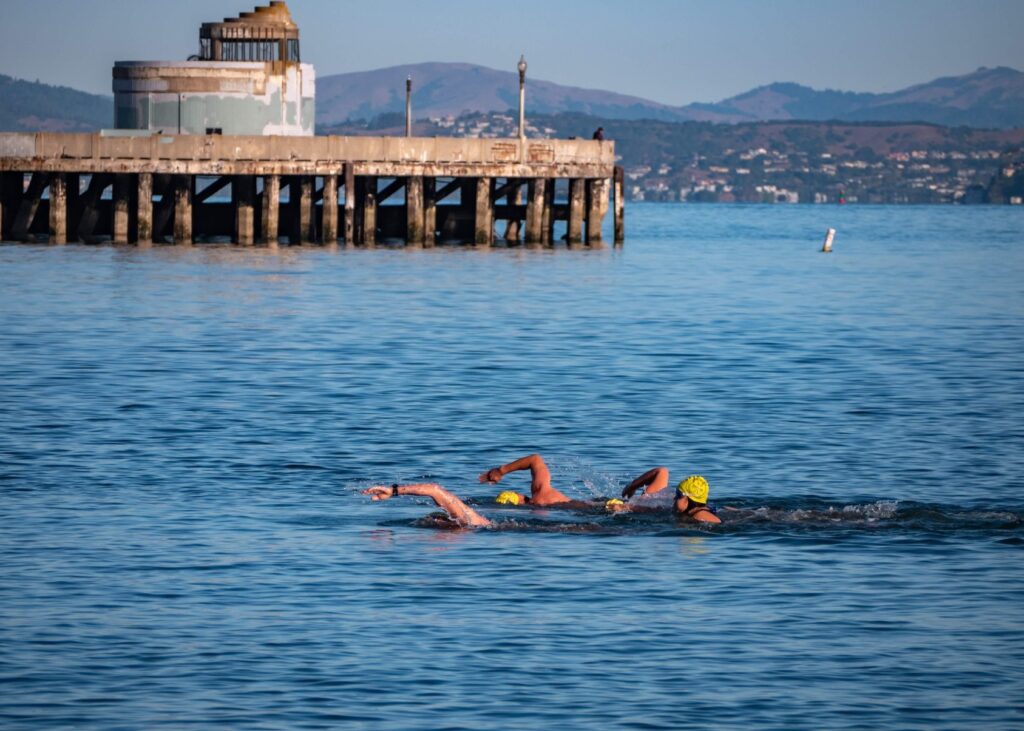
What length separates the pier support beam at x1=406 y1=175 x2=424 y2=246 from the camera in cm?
5525

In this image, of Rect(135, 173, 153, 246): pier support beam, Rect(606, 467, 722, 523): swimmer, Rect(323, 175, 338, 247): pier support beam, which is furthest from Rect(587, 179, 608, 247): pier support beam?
Rect(606, 467, 722, 523): swimmer

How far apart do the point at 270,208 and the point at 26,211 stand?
8.00 m

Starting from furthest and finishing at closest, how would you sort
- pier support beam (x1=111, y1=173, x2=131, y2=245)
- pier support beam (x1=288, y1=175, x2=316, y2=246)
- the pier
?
pier support beam (x1=288, y1=175, x2=316, y2=246)
pier support beam (x1=111, y1=173, x2=131, y2=245)
the pier

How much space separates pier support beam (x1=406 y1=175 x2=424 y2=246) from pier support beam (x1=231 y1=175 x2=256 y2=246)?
4.78 metres

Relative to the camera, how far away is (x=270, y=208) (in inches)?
2120

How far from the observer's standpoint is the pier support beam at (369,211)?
186ft

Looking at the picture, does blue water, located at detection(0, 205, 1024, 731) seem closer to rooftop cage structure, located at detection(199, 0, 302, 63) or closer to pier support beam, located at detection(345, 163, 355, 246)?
pier support beam, located at detection(345, 163, 355, 246)

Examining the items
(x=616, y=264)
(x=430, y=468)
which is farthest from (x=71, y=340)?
(x=616, y=264)

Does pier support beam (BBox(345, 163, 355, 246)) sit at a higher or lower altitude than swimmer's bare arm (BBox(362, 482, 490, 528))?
higher

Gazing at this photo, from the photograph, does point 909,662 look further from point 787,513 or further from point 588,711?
point 787,513

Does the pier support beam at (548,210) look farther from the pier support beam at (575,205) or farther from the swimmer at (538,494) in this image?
the swimmer at (538,494)

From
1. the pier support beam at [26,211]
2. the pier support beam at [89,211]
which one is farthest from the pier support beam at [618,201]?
the pier support beam at [26,211]

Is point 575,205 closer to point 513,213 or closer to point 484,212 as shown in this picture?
point 513,213

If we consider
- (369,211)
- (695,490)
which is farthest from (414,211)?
(695,490)
